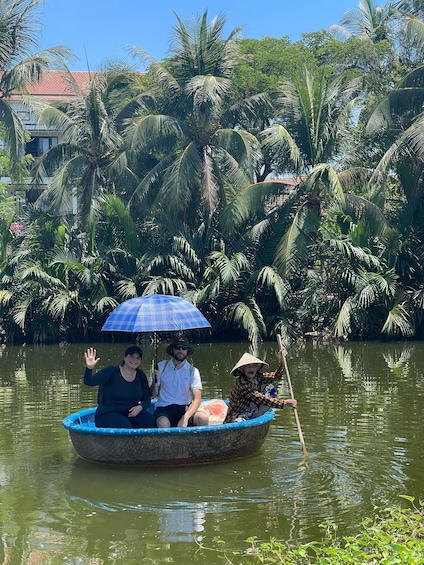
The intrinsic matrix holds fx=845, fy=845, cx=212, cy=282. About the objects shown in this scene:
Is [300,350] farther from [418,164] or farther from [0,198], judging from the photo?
[0,198]

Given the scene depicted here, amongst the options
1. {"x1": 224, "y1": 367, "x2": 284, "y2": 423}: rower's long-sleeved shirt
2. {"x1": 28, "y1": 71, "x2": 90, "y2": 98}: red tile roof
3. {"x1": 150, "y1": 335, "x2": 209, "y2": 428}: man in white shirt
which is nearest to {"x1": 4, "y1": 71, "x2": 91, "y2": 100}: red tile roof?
{"x1": 28, "y1": 71, "x2": 90, "y2": 98}: red tile roof

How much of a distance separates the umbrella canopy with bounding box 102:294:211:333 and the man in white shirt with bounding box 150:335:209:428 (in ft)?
0.80

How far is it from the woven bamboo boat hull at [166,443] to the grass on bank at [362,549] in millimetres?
2335

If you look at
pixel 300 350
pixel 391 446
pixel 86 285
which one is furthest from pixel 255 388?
pixel 86 285

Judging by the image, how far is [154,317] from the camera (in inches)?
389

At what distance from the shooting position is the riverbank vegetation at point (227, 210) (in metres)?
24.6

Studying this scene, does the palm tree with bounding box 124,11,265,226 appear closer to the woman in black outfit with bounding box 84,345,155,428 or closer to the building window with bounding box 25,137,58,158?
the woman in black outfit with bounding box 84,345,155,428

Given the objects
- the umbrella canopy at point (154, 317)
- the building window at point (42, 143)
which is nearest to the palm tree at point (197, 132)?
the umbrella canopy at point (154, 317)

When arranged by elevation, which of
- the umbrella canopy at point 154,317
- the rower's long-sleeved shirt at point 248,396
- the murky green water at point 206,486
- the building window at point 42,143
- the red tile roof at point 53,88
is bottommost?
the murky green water at point 206,486

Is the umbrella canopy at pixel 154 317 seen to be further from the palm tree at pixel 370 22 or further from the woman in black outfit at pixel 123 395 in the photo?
the palm tree at pixel 370 22

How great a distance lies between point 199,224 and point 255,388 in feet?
58.8

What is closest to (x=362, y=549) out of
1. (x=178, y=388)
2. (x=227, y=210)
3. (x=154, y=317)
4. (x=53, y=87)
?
(x=178, y=388)

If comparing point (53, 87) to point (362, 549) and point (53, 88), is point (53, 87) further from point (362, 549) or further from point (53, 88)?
point (362, 549)

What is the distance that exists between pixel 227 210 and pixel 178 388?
15.8 meters
